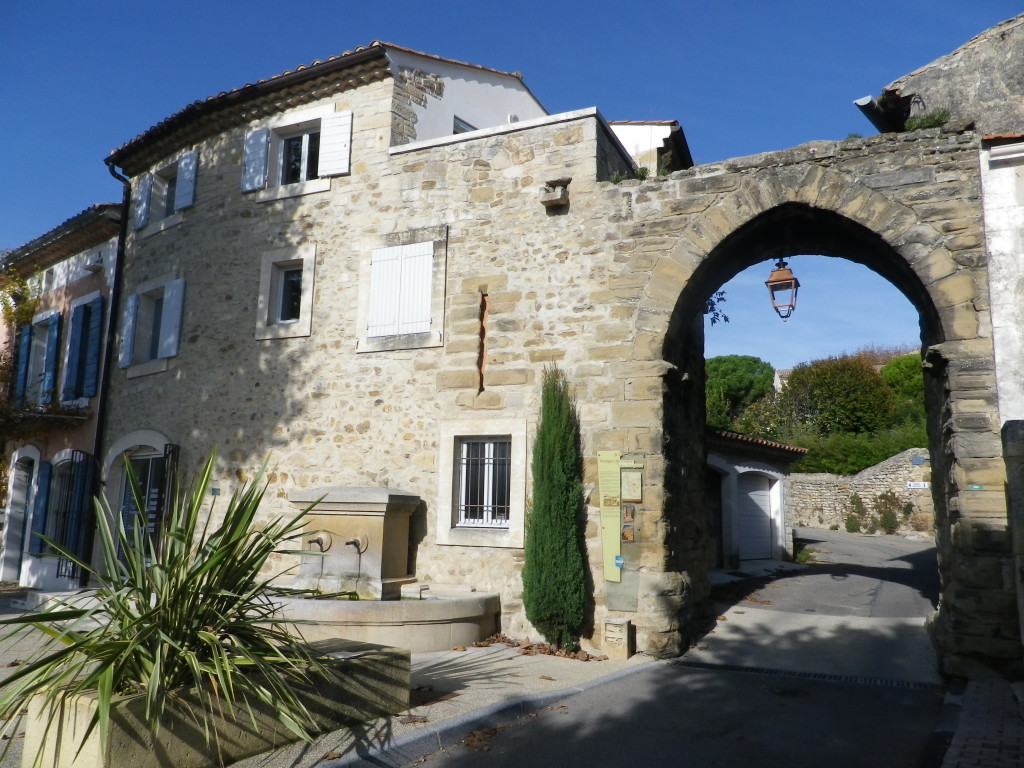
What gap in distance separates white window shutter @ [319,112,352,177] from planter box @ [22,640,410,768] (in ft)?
22.1

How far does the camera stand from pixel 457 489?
8273 millimetres

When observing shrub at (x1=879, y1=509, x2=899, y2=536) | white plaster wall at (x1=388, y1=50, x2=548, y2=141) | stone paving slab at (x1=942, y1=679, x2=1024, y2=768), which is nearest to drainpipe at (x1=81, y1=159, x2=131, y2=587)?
white plaster wall at (x1=388, y1=50, x2=548, y2=141)

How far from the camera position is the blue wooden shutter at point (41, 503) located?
12.4m

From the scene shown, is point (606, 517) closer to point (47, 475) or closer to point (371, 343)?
point (371, 343)

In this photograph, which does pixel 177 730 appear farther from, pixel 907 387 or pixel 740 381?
pixel 740 381

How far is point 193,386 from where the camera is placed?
10.2 meters

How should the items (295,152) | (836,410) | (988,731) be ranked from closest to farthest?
(988,731) → (295,152) → (836,410)

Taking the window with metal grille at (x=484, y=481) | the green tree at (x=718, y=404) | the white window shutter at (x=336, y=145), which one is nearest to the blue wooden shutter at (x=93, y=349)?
the white window shutter at (x=336, y=145)

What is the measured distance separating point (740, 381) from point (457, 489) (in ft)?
97.3

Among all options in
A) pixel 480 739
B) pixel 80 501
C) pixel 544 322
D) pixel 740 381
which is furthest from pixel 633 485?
pixel 740 381

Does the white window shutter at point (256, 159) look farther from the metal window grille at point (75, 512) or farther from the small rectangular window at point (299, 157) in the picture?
the metal window grille at point (75, 512)

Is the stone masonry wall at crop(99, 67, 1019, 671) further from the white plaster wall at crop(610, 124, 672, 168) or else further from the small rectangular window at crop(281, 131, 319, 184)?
the white plaster wall at crop(610, 124, 672, 168)

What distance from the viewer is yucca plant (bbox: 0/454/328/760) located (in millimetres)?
3592

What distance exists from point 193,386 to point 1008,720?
9.32 metres
